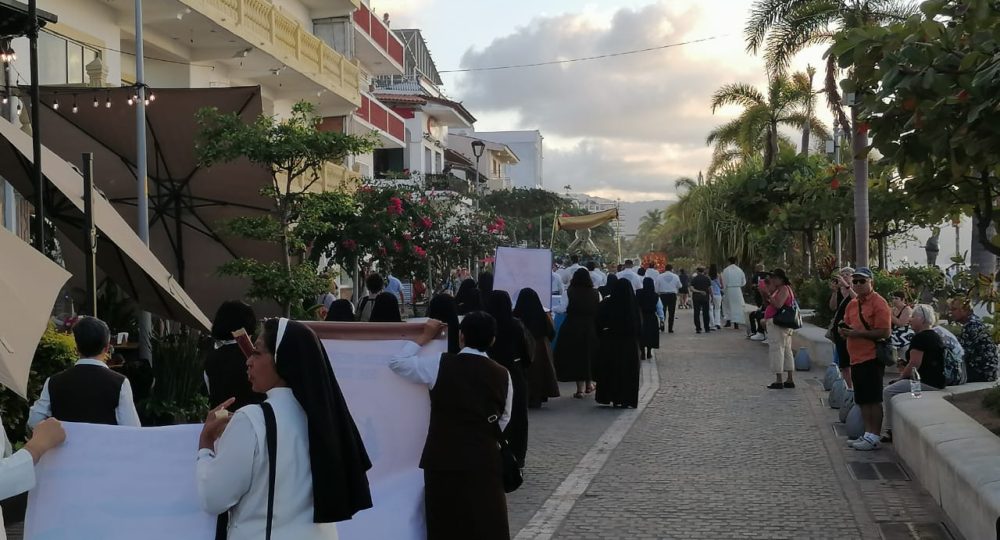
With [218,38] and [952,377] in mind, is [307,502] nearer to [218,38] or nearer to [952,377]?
[952,377]

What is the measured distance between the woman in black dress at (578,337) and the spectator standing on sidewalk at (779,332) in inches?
104

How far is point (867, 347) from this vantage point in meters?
11.7

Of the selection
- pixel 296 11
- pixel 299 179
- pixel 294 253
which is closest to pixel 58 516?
pixel 294 253

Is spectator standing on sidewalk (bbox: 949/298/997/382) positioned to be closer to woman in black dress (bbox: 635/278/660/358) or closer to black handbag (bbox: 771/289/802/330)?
black handbag (bbox: 771/289/802/330)

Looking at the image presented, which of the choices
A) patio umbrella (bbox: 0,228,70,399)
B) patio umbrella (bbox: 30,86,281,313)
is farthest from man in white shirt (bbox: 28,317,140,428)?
patio umbrella (bbox: 30,86,281,313)

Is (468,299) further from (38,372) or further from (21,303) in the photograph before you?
(21,303)

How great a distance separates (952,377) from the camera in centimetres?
1250

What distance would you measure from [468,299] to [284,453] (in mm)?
10592

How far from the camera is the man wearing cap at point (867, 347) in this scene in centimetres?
1171

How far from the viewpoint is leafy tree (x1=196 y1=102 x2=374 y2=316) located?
49.7ft

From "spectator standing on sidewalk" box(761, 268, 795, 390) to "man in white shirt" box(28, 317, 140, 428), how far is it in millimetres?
12621

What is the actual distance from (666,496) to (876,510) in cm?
170

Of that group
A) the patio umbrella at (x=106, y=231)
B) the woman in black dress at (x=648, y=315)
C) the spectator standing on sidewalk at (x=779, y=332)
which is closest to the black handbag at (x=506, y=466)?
the patio umbrella at (x=106, y=231)

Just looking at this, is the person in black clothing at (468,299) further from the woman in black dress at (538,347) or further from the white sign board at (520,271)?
the white sign board at (520,271)
